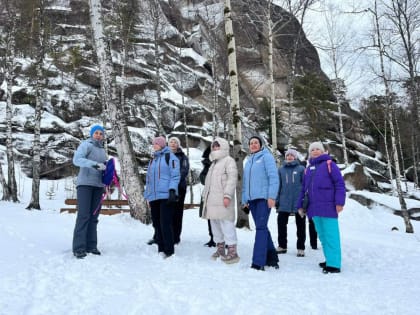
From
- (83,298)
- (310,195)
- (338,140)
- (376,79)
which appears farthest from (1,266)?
(338,140)

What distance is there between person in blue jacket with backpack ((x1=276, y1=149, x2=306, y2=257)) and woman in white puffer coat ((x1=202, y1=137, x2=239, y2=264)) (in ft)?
4.77

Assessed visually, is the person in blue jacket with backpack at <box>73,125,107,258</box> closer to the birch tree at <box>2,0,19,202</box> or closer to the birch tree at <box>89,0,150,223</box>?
the birch tree at <box>89,0,150,223</box>

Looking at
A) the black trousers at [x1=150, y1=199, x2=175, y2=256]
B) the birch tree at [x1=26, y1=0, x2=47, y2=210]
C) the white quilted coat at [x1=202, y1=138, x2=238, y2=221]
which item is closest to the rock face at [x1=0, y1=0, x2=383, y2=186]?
the birch tree at [x1=26, y1=0, x2=47, y2=210]

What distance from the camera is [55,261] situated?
443 cm

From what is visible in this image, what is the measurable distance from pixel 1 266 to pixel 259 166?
338 centimetres

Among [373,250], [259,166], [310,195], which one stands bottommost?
[373,250]

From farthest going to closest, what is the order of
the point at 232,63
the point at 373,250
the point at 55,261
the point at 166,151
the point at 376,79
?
the point at 376,79 → the point at 232,63 → the point at 373,250 → the point at 166,151 → the point at 55,261

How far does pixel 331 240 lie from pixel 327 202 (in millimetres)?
509

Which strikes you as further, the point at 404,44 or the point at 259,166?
the point at 404,44

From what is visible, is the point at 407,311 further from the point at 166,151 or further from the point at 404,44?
the point at 404,44

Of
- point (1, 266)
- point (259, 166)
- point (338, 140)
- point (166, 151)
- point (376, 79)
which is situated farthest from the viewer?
point (338, 140)

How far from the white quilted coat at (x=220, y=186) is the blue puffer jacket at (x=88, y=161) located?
63.5 inches

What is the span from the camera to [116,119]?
320 inches

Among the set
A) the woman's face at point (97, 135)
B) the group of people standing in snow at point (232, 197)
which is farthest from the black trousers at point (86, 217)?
the woman's face at point (97, 135)
